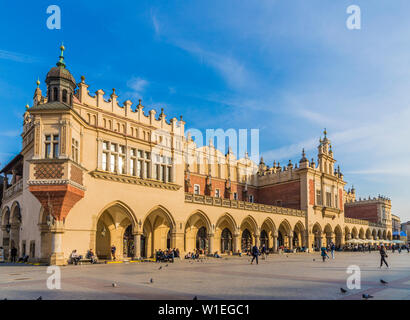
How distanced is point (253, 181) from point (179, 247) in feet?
84.6

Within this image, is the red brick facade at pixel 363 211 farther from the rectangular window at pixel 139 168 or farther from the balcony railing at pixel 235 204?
the rectangular window at pixel 139 168

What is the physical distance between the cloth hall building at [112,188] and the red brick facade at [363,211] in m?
36.6

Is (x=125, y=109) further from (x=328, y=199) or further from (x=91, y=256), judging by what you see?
(x=328, y=199)

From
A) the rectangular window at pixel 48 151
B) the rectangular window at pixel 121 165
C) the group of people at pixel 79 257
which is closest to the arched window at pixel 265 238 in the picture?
the rectangular window at pixel 121 165

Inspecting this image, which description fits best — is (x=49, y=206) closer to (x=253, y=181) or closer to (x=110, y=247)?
(x=110, y=247)

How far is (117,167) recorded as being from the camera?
29906 mm

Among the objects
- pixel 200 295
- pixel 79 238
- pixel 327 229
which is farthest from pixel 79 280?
pixel 327 229

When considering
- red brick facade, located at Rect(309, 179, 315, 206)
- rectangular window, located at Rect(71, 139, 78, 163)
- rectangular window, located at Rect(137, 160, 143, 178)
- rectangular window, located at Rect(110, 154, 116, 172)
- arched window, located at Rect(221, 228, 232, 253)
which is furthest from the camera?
red brick facade, located at Rect(309, 179, 315, 206)

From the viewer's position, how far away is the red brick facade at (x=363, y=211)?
81350 mm

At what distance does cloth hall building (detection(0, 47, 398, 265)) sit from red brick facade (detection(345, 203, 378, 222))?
36570 mm

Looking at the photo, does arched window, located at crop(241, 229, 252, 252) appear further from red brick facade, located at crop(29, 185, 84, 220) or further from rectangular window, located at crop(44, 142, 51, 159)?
rectangular window, located at crop(44, 142, 51, 159)

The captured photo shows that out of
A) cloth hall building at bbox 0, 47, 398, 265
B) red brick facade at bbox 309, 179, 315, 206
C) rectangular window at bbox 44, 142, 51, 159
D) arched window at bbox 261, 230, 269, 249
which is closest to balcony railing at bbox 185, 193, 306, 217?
cloth hall building at bbox 0, 47, 398, 265

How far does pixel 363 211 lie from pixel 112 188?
6903 cm

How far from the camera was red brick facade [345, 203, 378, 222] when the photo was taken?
81.3m
